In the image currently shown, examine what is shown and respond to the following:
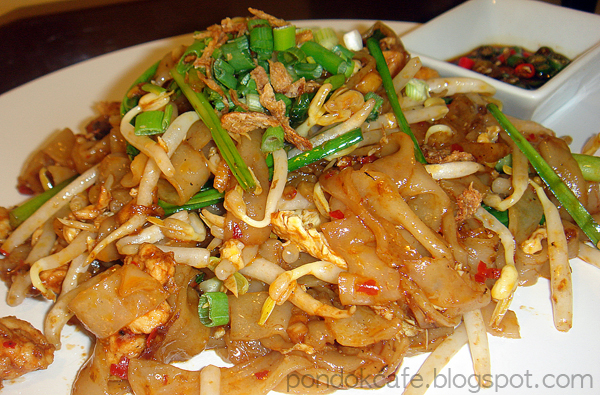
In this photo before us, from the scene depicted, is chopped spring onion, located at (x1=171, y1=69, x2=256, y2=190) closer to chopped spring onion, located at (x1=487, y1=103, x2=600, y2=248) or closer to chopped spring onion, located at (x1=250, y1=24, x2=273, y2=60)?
chopped spring onion, located at (x1=250, y1=24, x2=273, y2=60)

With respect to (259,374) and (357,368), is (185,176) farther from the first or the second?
(357,368)

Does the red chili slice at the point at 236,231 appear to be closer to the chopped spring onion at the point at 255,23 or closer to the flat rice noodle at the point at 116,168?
the flat rice noodle at the point at 116,168

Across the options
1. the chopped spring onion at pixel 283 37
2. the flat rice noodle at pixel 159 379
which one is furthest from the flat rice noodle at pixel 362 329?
the chopped spring onion at pixel 283 37

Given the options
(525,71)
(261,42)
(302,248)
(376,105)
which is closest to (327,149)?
(376,105)

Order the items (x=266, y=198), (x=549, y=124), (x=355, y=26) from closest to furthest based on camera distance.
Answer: (x=266, y=198)
(x=549, y=124)
(x=355, y=26)

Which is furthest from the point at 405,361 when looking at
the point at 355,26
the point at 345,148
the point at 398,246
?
the point at 355,26

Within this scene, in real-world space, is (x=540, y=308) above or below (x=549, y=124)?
below

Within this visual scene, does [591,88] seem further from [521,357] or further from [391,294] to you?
[391,294]
